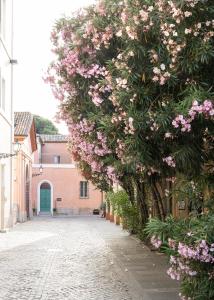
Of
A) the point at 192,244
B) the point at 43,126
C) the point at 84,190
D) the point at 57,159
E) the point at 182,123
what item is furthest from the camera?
the point at 43,126

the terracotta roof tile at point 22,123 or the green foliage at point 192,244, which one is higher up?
the terracotta roof tile at point 22,123

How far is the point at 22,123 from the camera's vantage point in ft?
141

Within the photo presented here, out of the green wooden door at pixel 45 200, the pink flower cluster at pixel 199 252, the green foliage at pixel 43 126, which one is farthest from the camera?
the green foliage at pixel 43 126

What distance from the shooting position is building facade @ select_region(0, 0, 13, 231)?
1044 inches

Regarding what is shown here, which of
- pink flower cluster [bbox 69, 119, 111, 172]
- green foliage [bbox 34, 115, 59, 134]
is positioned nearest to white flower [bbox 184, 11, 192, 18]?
pink flower cluster [bbox 69, 119, 111, 172]

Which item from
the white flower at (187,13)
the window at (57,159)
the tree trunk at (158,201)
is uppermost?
the window at (57,159)

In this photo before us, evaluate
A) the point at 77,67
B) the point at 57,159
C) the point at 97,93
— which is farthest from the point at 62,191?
the point at 97,93

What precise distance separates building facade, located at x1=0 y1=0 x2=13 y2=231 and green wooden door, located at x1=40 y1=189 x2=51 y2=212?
3210cm

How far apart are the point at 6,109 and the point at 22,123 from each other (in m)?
14.9

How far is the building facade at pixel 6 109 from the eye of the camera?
26509mm

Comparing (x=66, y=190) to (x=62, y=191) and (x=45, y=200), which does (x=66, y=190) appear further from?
(x=45, y=200)

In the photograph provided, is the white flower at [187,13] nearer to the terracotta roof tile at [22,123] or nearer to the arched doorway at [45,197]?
the terracotta roof tile at [22,123]

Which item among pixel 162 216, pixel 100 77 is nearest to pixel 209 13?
pixel 100 77

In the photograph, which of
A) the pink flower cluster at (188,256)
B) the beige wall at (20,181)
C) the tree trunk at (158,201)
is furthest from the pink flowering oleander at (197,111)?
the beige wall at (20,181)
